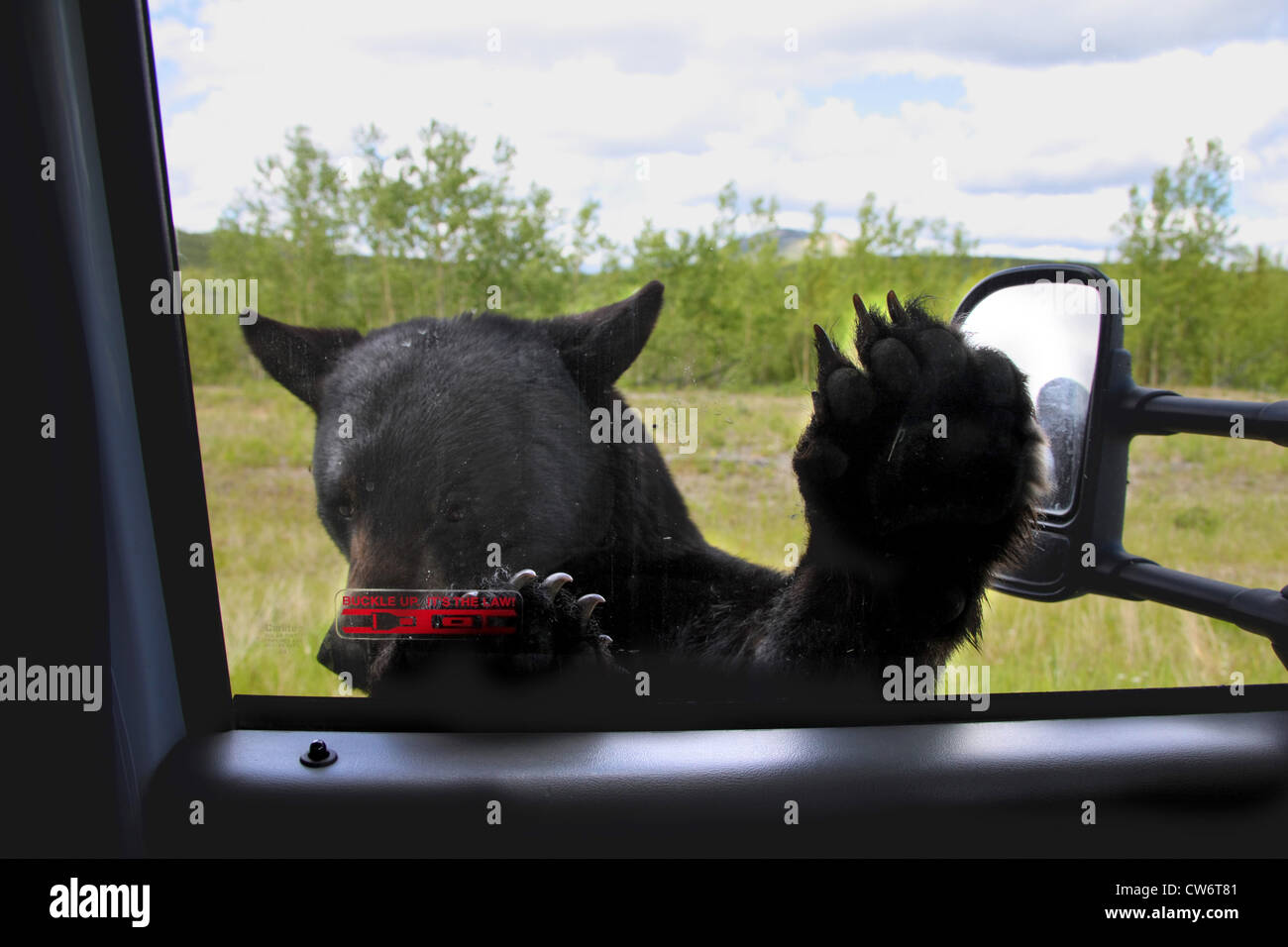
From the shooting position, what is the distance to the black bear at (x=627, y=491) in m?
1.79

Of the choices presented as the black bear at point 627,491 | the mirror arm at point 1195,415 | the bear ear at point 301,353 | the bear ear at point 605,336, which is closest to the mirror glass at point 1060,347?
the mirror arm at point 1195,415

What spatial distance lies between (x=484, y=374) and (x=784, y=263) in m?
0.84

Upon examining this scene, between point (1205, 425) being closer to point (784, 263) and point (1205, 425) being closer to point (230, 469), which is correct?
point (784, 263)

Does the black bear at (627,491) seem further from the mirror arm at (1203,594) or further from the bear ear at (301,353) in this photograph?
the mirror arm at (1203,594)

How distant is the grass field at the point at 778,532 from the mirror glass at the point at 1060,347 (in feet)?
0.63

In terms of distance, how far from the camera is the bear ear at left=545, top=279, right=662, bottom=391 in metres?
2.14

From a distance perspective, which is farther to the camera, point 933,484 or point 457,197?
point 457,197

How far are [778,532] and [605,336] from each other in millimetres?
626

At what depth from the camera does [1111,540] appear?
2.24m

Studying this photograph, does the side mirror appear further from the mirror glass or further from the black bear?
the black bear

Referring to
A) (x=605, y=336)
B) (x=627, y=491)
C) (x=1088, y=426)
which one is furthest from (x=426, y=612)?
(x=1088, y=426)
